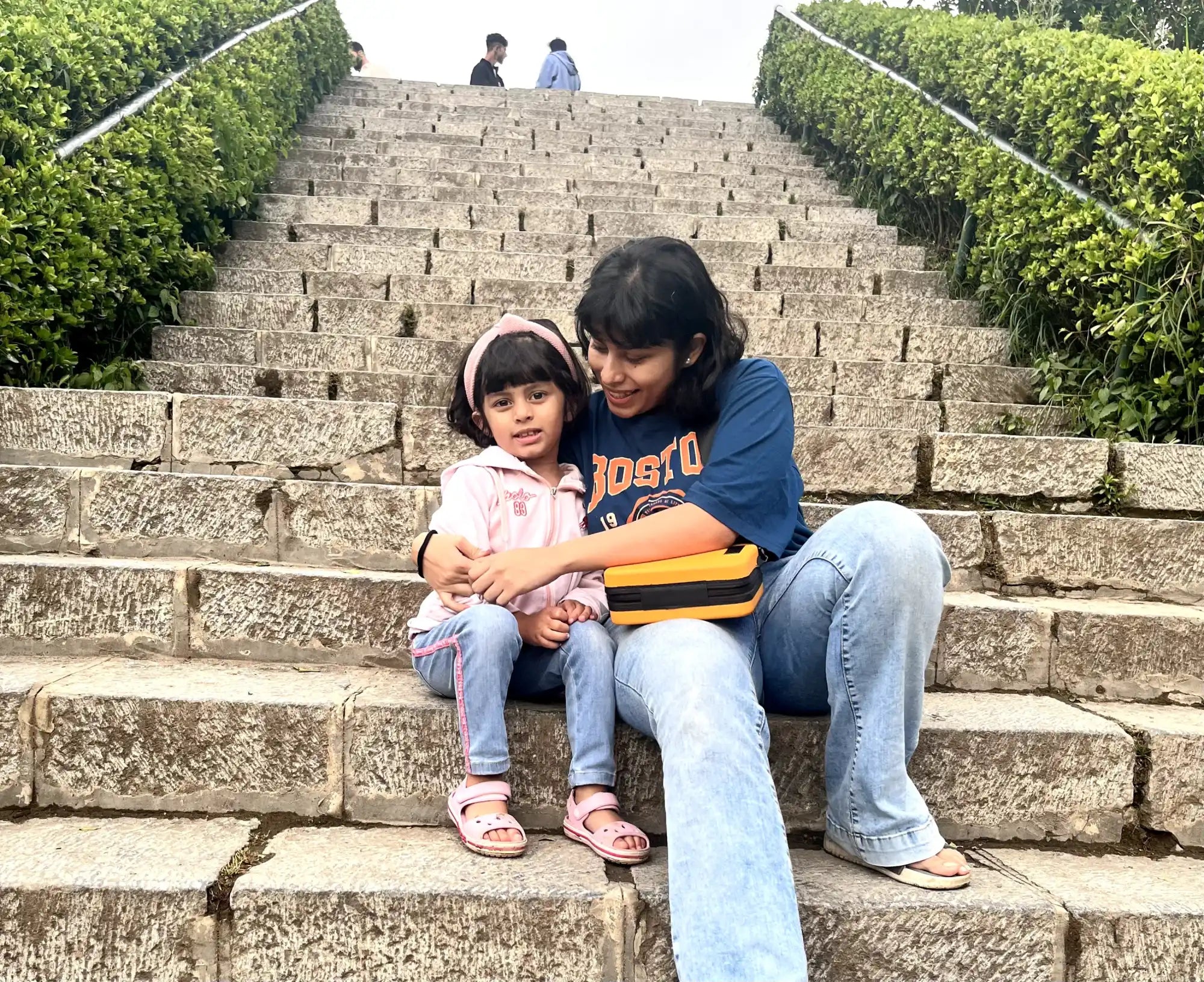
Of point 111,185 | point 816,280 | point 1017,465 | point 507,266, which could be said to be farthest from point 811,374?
point 111,185

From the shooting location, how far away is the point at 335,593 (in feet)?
7.64

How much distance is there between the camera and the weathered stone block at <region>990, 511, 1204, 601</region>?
2.66 metres

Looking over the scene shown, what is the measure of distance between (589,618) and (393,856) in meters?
0.61

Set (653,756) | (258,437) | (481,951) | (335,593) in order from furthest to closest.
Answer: (258,437)
(335,593)
(653,756)
(481,951)

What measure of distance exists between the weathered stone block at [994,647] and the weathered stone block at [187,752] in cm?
152

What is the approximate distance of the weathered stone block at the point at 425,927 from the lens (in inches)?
64.1

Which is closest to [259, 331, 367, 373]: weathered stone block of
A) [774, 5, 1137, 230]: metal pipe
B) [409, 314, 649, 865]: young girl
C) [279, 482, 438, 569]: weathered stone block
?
[279, 482, 438, 569]: weathered stone block

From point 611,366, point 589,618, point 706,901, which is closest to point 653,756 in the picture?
point 589,618

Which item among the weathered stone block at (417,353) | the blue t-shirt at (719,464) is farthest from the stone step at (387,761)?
the weathered stone block at (417,353)

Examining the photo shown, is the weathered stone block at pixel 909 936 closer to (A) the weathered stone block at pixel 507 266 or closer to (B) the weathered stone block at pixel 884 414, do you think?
(B) the weathered stone block at pixel 884 414

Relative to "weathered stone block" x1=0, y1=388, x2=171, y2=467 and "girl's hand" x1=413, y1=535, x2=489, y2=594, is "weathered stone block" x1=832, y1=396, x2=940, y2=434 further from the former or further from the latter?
"weathered stone block" x1=0, y1=388, x2=171, y2=467

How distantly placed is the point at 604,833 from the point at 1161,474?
228cm

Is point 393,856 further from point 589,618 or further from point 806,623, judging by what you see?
point 806,623

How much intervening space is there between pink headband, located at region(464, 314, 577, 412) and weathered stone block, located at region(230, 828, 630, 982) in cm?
105
